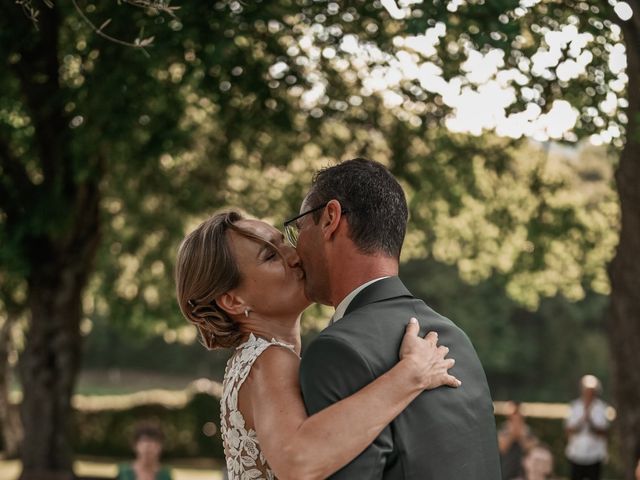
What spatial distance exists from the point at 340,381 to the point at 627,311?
274 inches

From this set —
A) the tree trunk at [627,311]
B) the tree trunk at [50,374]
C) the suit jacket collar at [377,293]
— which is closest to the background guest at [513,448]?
the tree trunk at [627,311]

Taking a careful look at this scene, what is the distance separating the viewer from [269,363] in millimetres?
3230

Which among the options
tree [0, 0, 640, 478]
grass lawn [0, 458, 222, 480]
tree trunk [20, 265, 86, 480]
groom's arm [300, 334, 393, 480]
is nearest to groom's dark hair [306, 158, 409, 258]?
groom's arm [300, 334, 393, 480]

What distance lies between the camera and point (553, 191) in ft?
54.6

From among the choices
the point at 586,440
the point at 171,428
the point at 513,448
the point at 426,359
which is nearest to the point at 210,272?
the point at 426,359

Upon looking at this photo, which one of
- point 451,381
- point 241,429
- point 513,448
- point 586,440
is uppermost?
point 451,381

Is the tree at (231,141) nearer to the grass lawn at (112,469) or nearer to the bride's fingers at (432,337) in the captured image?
the bride's fingers at (432,337)

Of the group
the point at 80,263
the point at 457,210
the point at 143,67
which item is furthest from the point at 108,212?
the point at 143,67

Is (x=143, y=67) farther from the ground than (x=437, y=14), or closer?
closer

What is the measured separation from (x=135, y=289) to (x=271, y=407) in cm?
1875

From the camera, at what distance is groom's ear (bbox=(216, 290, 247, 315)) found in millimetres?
3559

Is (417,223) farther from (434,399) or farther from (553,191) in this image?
(434,399)

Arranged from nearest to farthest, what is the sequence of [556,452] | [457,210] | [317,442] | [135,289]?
[317,442], [457,210], [135,289], [556,452]

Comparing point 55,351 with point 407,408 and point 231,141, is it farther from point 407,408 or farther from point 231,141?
point 407,408
